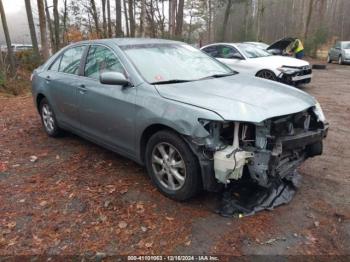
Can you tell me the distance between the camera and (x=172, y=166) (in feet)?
12.0

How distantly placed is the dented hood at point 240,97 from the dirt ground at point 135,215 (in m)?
1.04

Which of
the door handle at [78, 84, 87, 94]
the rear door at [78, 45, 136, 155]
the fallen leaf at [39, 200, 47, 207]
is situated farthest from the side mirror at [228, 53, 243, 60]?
the fallen leaf at [39, 200, 47, 207]

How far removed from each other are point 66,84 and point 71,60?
44 centimetres

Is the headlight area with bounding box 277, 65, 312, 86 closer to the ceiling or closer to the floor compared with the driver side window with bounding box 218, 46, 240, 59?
closer to the floor

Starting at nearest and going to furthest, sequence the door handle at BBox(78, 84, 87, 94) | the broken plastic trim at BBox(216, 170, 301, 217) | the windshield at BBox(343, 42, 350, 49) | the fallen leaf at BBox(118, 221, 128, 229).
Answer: the fallen leaf at BBox(118, 221, 128, 229) → the broken plastic trim at BBox(216, 170, 301, 217) → the door handle at BBox(78, 84, 87, 94) → the windshield at BBox(343, 42, 350, 49)

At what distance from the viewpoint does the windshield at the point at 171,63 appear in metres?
Result: 4.11

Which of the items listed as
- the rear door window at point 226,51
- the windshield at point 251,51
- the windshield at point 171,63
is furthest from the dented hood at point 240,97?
the rear door window at point 226,51

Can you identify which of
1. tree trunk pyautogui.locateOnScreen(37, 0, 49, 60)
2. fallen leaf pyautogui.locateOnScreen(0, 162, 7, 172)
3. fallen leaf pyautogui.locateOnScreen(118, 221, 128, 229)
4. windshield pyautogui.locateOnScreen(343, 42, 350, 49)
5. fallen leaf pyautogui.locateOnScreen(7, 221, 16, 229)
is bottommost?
fallen leaf pyautogui.locateOnScreen(7, 221, 16, 229)

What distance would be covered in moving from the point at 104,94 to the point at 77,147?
163cm

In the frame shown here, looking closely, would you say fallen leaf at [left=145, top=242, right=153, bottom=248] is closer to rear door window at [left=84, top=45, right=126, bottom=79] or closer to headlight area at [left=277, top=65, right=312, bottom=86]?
rear door window at [left=84, top=45, right=126, bottom=79]

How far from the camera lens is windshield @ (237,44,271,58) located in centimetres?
1098

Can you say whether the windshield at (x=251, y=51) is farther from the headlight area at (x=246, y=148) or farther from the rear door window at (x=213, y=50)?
the headlight area at (x=246, y=148)

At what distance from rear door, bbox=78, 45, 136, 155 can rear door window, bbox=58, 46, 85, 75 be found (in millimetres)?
261

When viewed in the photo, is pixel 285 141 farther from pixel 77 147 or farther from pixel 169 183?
pixel 77 147
